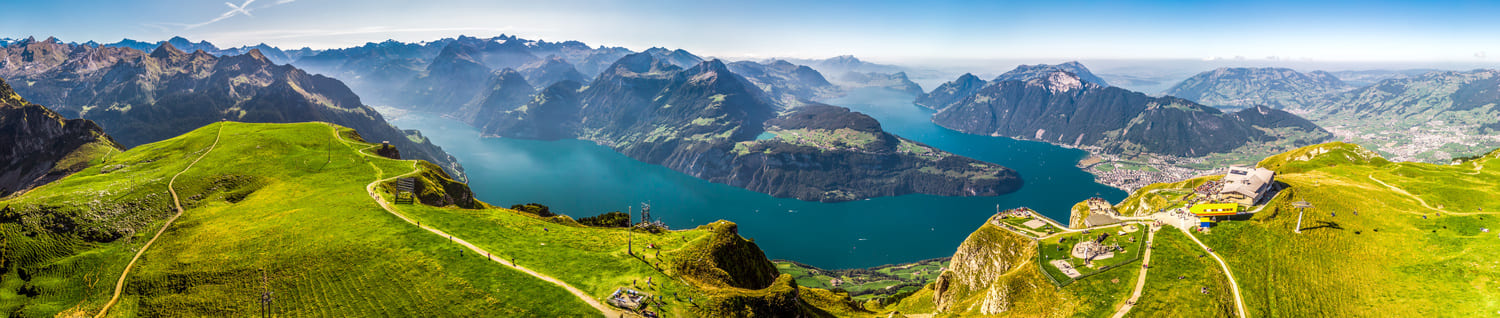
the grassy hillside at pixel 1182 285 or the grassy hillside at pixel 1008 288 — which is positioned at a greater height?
the grassy hillside at pixel 1182 285

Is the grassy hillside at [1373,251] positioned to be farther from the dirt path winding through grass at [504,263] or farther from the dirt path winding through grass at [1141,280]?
the dirt path winding through grass at [504,263]

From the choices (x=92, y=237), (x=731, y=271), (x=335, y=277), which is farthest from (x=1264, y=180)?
(x=92, y=237)

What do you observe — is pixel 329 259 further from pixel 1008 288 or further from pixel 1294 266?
pixel 1294 266

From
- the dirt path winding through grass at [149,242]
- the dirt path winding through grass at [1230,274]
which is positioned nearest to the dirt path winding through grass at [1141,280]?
the dirt path winding through grass at [1230,274]

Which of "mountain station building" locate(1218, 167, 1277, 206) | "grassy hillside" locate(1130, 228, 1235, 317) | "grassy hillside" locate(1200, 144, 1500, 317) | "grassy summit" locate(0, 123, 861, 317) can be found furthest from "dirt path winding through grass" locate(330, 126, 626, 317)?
"mountain station building" locate(1218, 167, 1277, 206)

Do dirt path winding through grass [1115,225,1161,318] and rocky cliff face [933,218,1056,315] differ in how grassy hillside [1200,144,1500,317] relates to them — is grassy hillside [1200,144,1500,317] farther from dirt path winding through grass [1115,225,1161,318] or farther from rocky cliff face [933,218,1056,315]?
rocky cliff face [933,218,1056,315]

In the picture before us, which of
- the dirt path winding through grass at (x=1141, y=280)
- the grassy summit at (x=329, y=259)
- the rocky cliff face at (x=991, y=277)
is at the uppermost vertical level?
the grassy summit at (x=329, y=259)
